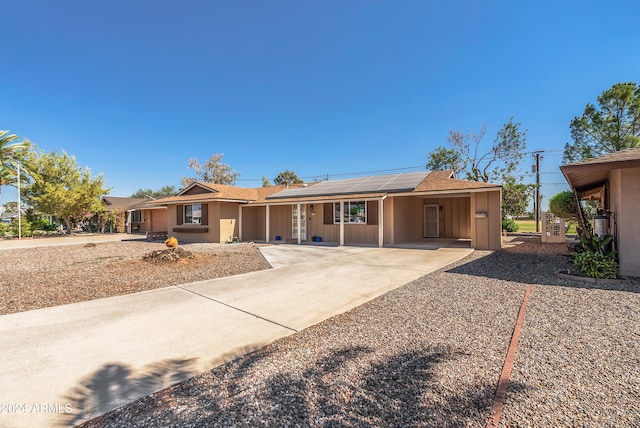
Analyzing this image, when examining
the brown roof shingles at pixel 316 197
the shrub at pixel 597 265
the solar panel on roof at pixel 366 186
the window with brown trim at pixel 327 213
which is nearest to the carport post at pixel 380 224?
the brown roof shingles at pixel 316 197

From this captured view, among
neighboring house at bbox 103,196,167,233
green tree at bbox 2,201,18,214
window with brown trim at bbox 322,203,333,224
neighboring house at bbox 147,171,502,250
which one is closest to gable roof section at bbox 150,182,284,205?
neighboring house at bbox 147,171,502,250

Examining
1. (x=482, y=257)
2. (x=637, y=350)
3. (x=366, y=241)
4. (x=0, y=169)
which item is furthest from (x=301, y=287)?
(x=0, y=169)

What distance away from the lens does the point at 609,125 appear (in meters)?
19.7

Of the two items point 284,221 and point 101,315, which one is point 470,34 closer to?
point 284,221

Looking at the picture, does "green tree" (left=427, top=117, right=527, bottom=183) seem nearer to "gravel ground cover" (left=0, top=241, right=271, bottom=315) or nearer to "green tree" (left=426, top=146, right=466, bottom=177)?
"green tree" (left=426, top=146, right=466, bottom=177)

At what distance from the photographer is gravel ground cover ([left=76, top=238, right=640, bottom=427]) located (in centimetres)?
197

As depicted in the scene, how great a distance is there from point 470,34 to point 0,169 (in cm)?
3426

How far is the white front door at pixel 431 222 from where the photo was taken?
16938mm

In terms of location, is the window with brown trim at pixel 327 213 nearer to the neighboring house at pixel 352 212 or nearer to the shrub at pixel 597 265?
the neighboring house at pixel 352 212

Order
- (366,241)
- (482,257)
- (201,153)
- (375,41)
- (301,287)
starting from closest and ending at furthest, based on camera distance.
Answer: (301,287) < (482,257) < (375,41) < (366,241) < (201,153)

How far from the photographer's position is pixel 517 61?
42.8 ft

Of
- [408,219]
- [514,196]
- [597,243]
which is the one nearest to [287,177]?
[514,196]

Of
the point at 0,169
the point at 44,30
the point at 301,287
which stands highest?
the point at 44,30

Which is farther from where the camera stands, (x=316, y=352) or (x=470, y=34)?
(x=470, y=34)
